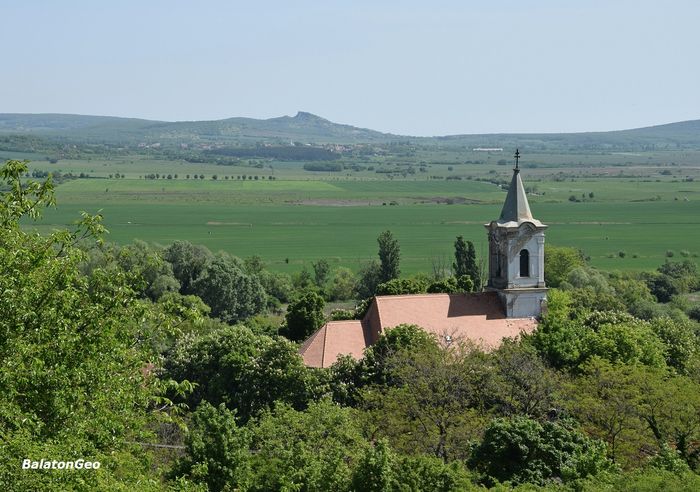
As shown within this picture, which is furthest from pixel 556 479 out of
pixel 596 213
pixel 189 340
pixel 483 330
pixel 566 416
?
pixel 596 213

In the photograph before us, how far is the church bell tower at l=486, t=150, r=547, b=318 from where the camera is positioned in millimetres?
48594

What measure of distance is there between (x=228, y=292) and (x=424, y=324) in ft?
110

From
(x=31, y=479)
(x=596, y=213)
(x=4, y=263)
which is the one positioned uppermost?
(x=4, y=263)

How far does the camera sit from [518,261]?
161 ft

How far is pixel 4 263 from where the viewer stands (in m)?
17.5

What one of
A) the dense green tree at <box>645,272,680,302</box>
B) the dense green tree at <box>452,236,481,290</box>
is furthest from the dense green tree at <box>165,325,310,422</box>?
the dense green tree at <box>645,272,680,302</box>

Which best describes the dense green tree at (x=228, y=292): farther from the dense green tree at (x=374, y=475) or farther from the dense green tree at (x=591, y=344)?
the dense green tree at (x=374, y=475)

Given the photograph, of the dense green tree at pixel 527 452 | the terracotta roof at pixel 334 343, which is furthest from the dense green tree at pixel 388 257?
the dense green tree at pixel 527 452

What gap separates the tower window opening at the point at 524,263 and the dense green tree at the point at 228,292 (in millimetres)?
32325

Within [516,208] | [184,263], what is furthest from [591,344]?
[184,263]

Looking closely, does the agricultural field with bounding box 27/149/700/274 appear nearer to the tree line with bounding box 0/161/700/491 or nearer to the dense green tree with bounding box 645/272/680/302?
the dense green tree with bounding box 645/272/680/302

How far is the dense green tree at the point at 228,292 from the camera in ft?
255

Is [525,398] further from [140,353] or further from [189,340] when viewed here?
[140,353]

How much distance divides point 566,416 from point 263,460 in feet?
36.5
